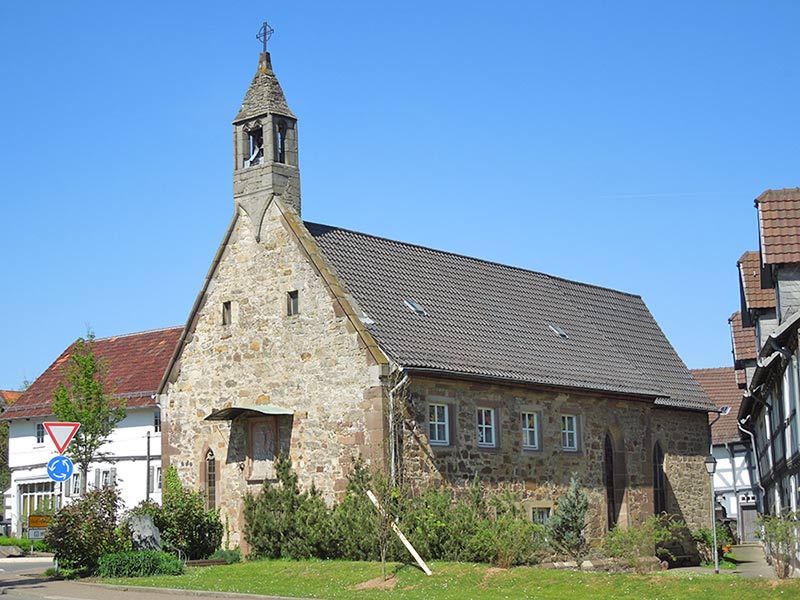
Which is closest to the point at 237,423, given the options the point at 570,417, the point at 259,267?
the point at 259,267

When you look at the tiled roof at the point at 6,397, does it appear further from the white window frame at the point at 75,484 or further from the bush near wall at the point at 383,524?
the bush near wall at the point at 383,524

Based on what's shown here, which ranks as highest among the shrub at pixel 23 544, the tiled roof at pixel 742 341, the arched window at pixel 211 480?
the tiled roof at pixel 742 341

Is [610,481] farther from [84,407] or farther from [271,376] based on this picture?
[84,407]

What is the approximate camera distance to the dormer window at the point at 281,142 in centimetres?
3000

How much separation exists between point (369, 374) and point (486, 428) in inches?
163

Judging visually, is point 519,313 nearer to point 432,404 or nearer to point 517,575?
point 432,404

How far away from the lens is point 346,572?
74.1ft

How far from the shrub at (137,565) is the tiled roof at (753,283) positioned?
17.1 m

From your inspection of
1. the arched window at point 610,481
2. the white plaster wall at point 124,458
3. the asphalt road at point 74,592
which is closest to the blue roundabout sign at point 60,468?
the asphalt road at point 74,592

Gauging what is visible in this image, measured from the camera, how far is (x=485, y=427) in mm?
28688

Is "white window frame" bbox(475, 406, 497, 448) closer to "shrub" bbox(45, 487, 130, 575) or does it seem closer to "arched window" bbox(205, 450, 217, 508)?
"arched window" bbox(205, 450, 217, 508)

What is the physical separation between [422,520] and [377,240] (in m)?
10.3

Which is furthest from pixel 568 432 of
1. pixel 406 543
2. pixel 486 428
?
pixel 406 543

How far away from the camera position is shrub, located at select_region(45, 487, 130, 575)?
2359 cm
